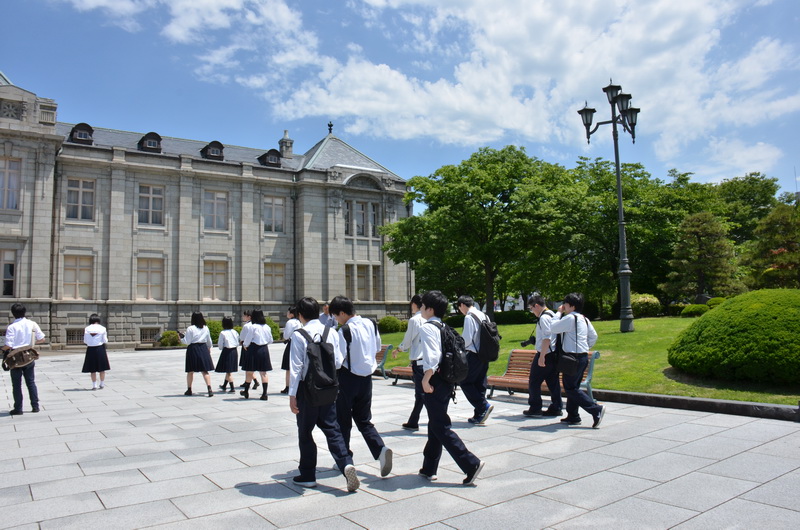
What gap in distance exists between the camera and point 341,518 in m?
4.90

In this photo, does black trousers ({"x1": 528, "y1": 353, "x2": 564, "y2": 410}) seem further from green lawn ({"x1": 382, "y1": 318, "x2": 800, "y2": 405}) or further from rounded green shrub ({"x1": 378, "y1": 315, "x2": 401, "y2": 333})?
rounded green shrub ({"x1": 378, "y1": 315, "x2": 401, "y2": 333})

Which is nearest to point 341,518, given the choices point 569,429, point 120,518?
point 120,518

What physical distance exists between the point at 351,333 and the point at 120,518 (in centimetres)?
273

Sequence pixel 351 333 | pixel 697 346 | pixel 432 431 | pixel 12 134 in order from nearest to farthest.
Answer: pixel 432 431 → pixel 351 333 → pixel 697 346 → pixel 12 134

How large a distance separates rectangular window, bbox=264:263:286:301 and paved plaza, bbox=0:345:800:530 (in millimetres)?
28382

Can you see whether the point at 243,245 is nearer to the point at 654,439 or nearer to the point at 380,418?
the point at 380,418

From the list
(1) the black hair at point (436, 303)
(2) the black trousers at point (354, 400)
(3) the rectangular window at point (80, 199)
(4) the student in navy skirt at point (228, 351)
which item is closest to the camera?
(2) the black trousers at point (354, 400)

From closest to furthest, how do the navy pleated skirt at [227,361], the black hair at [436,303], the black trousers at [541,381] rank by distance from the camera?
the black hair at [436,303] → the black trousers at [541,381] → the navy pleated skirt at [227,361]

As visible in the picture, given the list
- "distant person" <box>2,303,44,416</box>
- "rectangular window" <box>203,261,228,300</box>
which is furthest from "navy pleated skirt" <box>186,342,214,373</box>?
"rectangular window" <box>203,261,228,300</box>

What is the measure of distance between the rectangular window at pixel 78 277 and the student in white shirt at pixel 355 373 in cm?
3169

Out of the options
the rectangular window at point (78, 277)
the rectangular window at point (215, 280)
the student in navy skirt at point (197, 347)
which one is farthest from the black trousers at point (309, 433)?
the rectangular window at point (215, 280)

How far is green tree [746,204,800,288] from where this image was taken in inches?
921

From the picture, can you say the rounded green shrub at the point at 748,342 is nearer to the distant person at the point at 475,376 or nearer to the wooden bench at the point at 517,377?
the wooden bench at the point at 517,377

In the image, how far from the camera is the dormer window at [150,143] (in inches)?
1426
